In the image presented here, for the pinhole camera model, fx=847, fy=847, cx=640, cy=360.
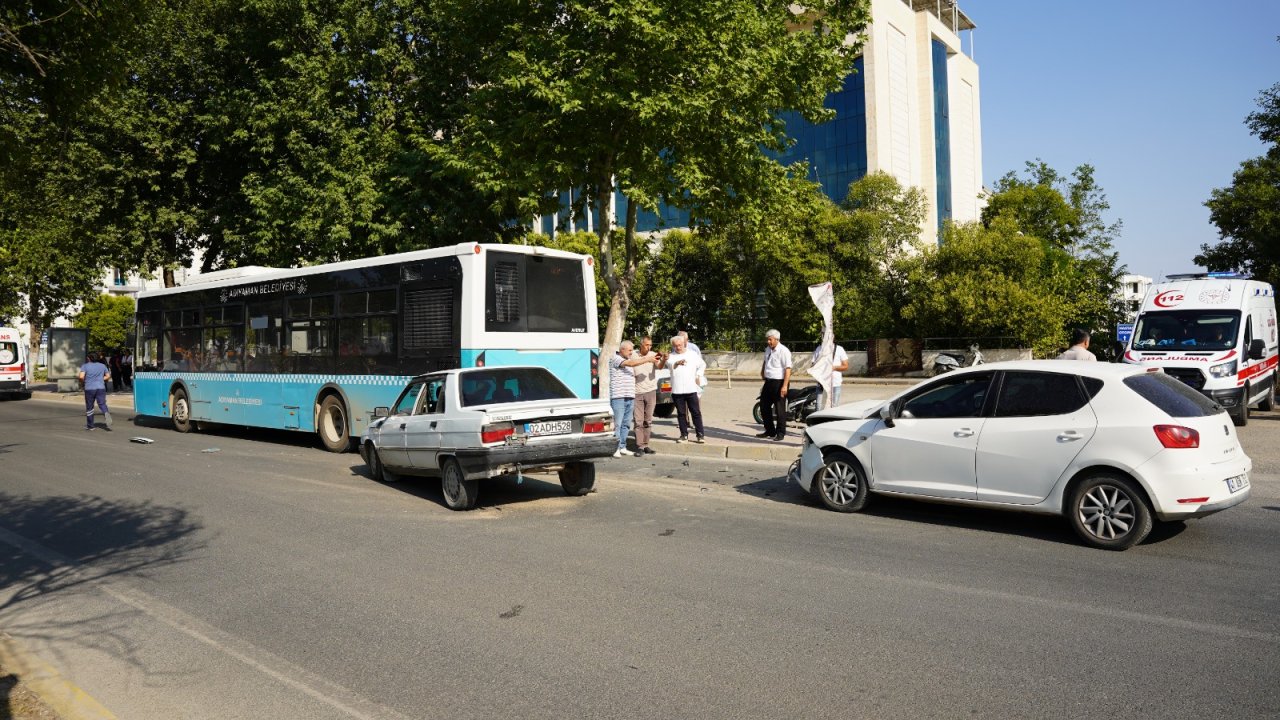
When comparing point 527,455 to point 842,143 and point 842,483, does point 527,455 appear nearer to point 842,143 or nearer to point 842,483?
point 842,483

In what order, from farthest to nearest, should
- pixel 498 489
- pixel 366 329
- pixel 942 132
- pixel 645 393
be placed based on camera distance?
pixel 942 132
pixel 366 329
pixel 645 393
pixel 498 489

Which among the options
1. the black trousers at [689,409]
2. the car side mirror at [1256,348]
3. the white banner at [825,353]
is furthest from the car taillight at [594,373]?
the car side mirror at [1256,348]

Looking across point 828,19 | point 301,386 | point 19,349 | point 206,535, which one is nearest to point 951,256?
point 828,19

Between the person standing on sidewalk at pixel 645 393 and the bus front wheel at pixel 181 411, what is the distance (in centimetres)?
1087

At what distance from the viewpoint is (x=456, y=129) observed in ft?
75.3

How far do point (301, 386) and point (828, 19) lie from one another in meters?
12.4

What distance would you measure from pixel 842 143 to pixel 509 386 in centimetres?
4849

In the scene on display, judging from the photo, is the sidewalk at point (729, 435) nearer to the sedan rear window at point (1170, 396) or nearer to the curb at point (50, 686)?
the sedan rear window at point (1170, 396)

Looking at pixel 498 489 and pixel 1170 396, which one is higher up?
pixel 1170 396

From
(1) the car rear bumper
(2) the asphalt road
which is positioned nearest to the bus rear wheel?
(2) the asphalt road

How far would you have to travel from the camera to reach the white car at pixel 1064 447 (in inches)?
261

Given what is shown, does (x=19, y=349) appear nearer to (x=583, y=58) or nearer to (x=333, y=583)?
(x=583, y=58)

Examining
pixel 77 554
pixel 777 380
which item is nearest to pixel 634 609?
pixel 77 554

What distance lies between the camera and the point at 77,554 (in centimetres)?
741
